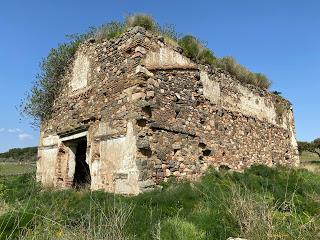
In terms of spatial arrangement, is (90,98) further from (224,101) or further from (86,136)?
(224,101)

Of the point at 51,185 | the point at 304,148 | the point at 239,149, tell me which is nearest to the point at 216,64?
the point at 239,149

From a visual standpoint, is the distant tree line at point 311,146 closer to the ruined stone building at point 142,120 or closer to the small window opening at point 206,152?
the ruined stone building at point 142,120

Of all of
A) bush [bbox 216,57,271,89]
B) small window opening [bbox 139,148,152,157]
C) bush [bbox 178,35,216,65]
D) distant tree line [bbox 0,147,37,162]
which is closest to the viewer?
small window opening [bbox 139,148,152,157]

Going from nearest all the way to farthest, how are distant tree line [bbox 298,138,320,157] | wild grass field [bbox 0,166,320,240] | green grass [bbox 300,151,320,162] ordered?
wild grass field [bbox 0,166,320,240] < green grass [bbox 300,151,320,162] < distant tree line [bbox 298,138,320,157]

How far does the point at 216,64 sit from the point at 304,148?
20212 millimetres

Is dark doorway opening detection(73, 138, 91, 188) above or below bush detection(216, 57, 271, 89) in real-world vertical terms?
below

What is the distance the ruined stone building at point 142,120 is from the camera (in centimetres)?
843

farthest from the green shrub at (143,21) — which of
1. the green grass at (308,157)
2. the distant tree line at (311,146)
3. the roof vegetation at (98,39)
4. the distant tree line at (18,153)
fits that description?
the distant tree line at (18,153)

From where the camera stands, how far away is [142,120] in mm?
8320

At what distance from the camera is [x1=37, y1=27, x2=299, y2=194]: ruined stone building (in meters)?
8.43

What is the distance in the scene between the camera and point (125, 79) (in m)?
8.91

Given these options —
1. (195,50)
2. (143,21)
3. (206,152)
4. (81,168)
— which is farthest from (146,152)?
(81,168)

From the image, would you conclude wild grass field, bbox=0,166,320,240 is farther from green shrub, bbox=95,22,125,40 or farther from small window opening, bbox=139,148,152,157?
green shrub, bbox=95,22,125,40

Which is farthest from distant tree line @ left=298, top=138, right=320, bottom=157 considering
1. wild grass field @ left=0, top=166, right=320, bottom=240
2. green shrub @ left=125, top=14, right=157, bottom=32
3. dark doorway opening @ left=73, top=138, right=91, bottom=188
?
wild grass field @ left=0, top=166, right=320, bottom=240
